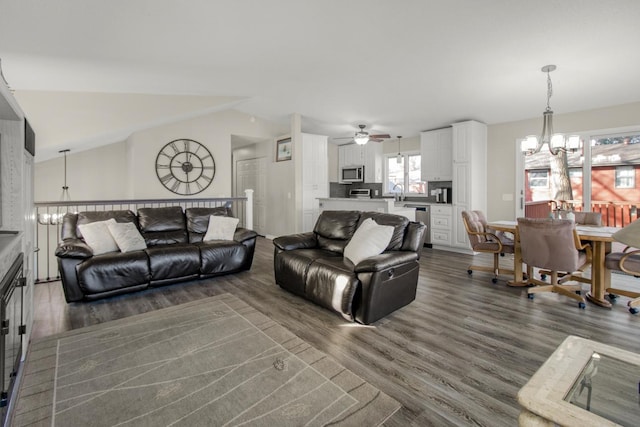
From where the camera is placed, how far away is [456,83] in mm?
4430

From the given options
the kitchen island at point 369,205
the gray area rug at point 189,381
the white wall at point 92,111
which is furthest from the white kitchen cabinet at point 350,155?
the gray area rug at point 189,381

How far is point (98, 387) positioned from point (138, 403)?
1.22 ft

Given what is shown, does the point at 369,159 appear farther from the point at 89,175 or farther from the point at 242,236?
the point at 89,175

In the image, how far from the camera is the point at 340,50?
362 centimetres

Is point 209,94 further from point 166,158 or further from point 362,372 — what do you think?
point 362,372

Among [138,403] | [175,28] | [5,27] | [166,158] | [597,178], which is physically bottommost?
[138,403]

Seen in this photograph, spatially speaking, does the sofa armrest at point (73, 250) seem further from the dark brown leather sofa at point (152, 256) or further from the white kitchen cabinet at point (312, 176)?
the white kitchen cabinet at point (312, 176)

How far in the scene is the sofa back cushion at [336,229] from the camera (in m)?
3.85

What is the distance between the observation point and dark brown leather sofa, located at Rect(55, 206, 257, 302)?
3357 millimetres

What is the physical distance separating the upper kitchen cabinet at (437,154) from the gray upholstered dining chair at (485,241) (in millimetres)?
2178

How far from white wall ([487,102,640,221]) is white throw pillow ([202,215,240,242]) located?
16.8 ft

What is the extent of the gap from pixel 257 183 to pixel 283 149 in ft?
5.12

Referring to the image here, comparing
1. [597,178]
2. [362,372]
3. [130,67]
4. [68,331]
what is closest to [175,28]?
[130,67]

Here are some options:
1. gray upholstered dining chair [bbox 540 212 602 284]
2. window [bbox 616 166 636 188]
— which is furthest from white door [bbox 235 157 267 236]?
window [bbox 616 166 636 188]
